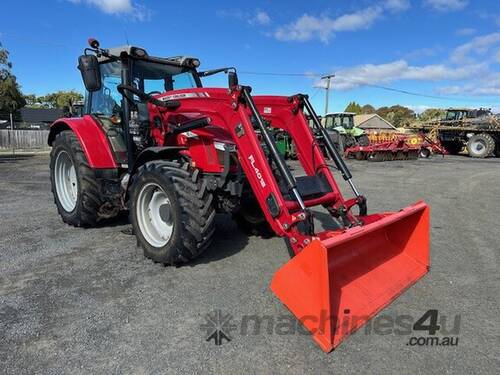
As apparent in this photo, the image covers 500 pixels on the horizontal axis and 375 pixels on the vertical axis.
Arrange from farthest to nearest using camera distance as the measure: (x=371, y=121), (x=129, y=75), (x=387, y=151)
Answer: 1. (x=371, y=121)
2. (x=387, y=151)
3. (x=129, y=75)

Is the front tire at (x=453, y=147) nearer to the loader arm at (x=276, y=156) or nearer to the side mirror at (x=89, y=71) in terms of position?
the loader arm at (x=276, y=156)

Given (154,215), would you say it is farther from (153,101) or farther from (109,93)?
(109,93)

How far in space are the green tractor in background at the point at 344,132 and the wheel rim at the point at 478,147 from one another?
6527 millimetres

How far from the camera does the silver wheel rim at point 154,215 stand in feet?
14.6

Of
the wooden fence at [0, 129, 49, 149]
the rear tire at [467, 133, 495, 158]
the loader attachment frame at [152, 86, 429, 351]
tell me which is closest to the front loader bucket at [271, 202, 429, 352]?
the loader attachment frame at [152, 86, 429, 351]

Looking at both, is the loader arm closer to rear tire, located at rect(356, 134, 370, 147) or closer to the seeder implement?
the seeder implement

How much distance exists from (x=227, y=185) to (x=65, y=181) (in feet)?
11.1

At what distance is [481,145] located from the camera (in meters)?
23.1

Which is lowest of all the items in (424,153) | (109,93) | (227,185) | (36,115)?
(424,153)

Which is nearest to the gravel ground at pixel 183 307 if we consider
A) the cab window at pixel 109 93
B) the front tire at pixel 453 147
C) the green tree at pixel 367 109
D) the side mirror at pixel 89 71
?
the cab window at pixel 109 93

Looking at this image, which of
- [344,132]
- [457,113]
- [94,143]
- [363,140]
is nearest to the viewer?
[94,143]

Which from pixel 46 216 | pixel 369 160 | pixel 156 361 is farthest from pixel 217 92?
pixel 369 160

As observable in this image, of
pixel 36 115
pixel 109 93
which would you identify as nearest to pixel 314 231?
pixel 109 93

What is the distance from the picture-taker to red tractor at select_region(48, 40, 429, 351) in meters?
3.21
